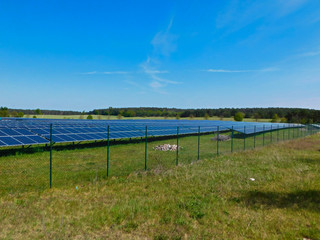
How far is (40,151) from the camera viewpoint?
17.9 meters

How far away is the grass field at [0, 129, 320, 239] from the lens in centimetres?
527

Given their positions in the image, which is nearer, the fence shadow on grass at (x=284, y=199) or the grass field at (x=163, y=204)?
the grass field at (x=163, y=204)

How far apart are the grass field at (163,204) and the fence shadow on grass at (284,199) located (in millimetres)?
31

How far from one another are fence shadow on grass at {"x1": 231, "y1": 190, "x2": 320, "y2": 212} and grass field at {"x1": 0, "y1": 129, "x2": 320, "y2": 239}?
31 mm

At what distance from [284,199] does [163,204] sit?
441 cm

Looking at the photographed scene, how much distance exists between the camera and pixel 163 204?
6.89m

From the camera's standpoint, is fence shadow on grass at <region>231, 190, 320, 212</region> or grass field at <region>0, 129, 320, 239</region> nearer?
grass field at <region>0, 129, 320, 239</region>

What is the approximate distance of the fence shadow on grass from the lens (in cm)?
693

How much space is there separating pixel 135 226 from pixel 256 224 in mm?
3293

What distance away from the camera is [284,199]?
24.6ft

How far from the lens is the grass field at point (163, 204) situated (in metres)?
5.27

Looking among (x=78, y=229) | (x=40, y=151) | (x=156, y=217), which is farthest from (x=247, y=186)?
(x=40, y=151)

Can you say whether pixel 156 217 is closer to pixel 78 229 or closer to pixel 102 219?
pixel 102 219

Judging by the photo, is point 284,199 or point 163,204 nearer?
point 163,204
